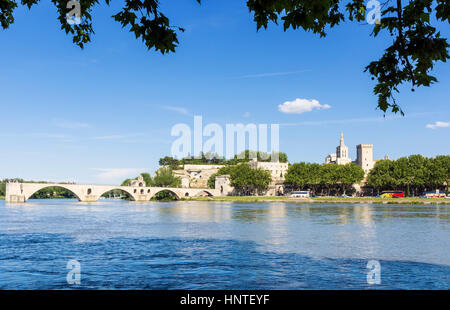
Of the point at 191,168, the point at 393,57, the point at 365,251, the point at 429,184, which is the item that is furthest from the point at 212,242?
the point at 191,168

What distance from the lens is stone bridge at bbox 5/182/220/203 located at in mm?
60125

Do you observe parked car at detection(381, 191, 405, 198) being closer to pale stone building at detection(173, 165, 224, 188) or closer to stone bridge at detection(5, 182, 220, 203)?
stone bridge at detection(5, 182, 220, 203)

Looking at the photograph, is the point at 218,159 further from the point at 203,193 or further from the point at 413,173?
the point at 413,173

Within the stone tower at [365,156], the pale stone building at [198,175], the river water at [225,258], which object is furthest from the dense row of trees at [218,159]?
the river water at [225,258]

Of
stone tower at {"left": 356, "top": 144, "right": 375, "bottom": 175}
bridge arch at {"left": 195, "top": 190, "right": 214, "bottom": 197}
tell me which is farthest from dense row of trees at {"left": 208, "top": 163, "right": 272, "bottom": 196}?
stone tower at {"left": 356, "top": 144, "right": 375, "bottom": 175}

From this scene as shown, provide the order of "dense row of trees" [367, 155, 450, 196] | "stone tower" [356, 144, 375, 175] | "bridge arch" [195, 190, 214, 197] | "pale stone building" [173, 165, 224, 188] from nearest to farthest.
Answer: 1. "dense row of trees" [367, 155, 450, 196]
2. "bridge arch" [195, 190, 214, 197]
3. "stone tower" [356, 144, 375, 175]
4. "pale stone building" [173, 165, 224, 188]

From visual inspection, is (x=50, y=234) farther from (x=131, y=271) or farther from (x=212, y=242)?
(x=131, y=271)

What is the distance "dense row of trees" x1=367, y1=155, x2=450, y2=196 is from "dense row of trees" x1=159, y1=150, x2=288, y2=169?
56242mm

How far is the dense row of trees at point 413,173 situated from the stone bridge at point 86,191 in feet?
125

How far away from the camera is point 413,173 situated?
78.3m

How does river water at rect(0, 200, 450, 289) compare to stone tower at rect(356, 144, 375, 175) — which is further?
stone tower at rect(356, 144, 375, 175)

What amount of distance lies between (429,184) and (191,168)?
70596mm

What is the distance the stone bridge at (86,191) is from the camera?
197 feet
